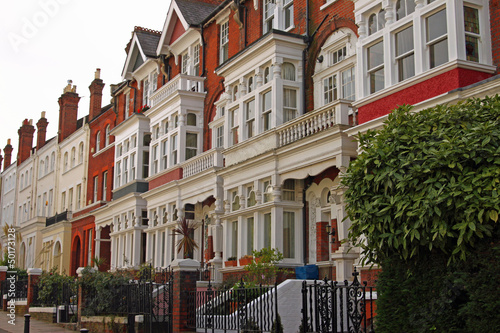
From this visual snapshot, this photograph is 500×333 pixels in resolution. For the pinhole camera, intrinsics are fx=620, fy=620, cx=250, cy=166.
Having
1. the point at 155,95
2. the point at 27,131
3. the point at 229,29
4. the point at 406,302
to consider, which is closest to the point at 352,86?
the point at 229,29

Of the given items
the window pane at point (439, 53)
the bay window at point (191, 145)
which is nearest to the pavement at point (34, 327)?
the bay window at point (191, 145)

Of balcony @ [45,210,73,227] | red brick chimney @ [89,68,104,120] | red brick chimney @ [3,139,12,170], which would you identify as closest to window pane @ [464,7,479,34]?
red brick chimney @ [89,68,104,120]

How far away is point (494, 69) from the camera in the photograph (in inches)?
508

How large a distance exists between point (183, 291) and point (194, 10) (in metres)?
16.9

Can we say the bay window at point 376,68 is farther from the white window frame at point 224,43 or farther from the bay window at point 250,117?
the white window frame at point 224,43

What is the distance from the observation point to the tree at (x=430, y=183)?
7836 millimetres

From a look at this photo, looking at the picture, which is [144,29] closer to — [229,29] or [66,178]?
[229,29]

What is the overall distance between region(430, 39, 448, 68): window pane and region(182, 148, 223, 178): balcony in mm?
10080

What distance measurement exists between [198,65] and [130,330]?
14.3 m

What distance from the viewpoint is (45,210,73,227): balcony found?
4041cm

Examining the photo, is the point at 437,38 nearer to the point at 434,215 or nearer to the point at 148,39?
the point at 434,215

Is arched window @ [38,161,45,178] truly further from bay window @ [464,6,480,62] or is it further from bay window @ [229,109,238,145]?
bay window @ [464,6,480,62]

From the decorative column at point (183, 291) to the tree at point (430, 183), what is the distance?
621cm

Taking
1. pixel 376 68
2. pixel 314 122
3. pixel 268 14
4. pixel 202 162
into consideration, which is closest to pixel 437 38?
pixel 376 68
